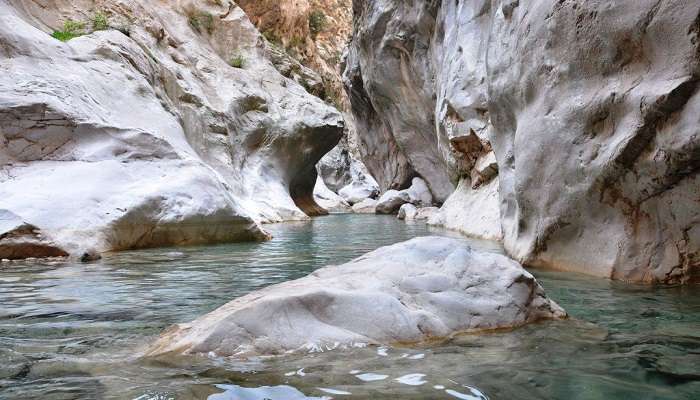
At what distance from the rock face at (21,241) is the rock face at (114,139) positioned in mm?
136

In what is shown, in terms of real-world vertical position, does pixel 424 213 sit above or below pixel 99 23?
below

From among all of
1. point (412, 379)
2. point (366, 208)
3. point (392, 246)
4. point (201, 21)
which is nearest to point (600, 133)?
point (392, 246)

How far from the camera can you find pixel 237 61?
2036 cm

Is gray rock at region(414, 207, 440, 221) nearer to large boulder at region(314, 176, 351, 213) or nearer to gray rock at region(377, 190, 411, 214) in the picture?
gray rock at region(377, 190, 411, 214)

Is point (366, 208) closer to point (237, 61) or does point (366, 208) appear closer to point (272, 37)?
point (237, 61)

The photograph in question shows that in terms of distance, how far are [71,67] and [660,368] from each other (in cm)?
1047

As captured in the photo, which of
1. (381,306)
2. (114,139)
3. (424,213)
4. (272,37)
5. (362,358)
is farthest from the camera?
(272,37)

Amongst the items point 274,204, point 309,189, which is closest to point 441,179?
point 309,189

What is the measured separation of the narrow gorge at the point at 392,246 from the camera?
7.98 feet

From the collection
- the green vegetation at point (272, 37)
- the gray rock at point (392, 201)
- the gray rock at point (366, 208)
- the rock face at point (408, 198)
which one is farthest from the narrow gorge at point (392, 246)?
the green vegetation at point (272, 37)

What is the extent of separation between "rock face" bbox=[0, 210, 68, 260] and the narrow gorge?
1.0 inches

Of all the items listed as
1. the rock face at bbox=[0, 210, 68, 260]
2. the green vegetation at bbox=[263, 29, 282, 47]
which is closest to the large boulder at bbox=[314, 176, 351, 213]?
the green vegetation at bbox=[263, 29, 282, 47]

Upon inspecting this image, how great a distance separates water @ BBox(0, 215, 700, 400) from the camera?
213 cm

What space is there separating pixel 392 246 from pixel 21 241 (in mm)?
5113
